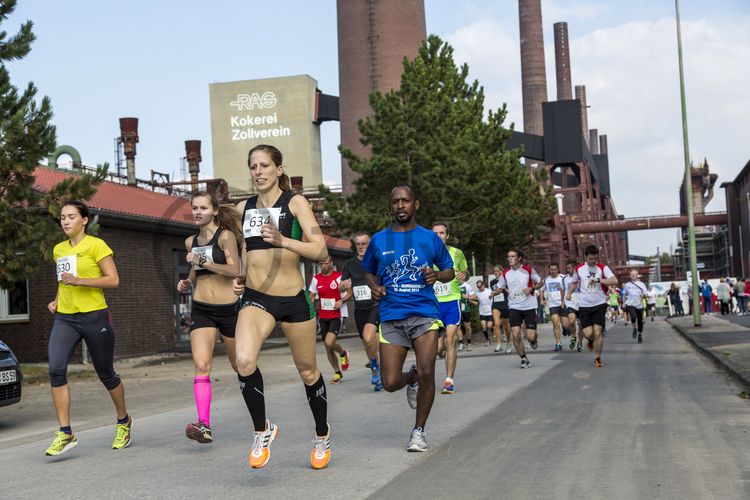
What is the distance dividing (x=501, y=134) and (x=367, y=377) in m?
18.6

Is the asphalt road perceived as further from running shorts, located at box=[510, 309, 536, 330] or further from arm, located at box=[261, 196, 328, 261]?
running shorts, located at box=[510, 309, 536, 330]

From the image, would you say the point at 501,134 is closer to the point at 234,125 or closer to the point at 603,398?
the point at 603,398

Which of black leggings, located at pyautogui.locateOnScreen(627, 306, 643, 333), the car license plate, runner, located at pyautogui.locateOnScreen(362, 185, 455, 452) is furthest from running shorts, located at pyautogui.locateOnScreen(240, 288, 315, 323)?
black leggings, located at pyautogui.locateOnScreen(627, 306, 643, 333)

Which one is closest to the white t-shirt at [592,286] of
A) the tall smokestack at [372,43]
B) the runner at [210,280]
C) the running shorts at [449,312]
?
the running shorts at [449,312]

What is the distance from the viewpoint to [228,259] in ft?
24.3

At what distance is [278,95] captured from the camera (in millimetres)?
84688

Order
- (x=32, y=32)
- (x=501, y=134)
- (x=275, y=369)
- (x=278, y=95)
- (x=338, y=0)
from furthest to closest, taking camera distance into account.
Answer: (x=278, y=95), (x=338, y=0), (x=501, y=134), (x=275, y=369), (x=32, y=32)

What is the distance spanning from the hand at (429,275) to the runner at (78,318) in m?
2.44

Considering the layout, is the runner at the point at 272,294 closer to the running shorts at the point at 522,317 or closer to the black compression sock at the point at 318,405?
the black compression sock at the point at 318,405

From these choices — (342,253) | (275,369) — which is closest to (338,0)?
(342,253)

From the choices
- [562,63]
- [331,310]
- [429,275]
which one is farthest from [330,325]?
[562,63]

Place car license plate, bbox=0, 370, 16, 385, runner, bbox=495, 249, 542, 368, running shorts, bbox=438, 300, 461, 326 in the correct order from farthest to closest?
runner, bbox=495, 249, 542, 368, running shorts, bbox=438, 300, 461, 326, car license plate, bbox=0, 370, 16, 385

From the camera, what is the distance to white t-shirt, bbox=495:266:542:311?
1499 centimetres

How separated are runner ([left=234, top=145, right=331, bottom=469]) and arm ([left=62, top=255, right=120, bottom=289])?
1.64m
